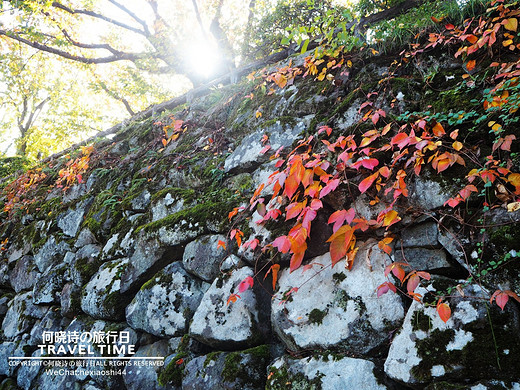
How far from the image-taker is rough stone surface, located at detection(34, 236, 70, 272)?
4.23 m

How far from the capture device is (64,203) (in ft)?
16.1

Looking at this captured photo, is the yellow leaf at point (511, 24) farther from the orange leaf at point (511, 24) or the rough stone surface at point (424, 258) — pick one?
the rough stone surface at point (424, 258)

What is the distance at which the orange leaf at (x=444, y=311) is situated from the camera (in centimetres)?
142

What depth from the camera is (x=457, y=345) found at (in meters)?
1.40

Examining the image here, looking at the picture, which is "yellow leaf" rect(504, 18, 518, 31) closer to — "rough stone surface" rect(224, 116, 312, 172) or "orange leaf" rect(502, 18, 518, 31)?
"orange leaf" rect(502, 18, 518, 31)

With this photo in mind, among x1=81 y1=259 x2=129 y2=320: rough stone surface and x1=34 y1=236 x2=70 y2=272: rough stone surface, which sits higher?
x1=34 y1=236 x2=70 y2=272: rough stone surface

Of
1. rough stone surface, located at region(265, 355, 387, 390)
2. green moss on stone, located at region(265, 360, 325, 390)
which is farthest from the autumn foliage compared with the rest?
green moss on stone, located at region(265, 360, 325, 390)

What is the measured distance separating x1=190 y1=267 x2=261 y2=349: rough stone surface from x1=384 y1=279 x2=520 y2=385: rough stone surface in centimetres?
102

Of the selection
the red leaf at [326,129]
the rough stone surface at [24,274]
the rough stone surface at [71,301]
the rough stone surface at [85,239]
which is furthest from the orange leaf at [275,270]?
the rough stone surface at [24,274]

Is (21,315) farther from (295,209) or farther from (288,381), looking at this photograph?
(295,209)

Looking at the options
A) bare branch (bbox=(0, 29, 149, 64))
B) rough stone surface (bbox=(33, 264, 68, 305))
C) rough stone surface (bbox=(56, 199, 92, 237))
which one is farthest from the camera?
bare branch (bbox=(0, 29, 149, 64))

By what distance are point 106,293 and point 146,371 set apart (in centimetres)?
97

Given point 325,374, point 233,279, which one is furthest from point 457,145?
point 233,279

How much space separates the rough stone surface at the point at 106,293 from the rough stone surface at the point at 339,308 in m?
1.86
